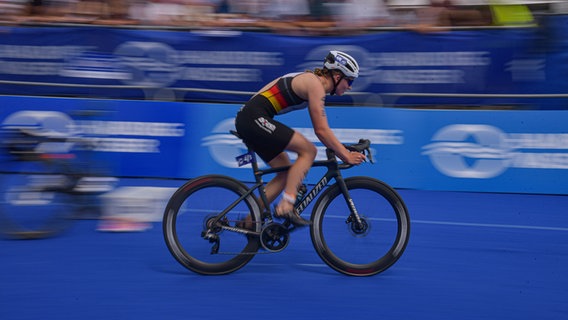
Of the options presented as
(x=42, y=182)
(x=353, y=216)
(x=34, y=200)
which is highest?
(x=353, y=216)

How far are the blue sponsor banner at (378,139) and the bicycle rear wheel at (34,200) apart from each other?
100 inches

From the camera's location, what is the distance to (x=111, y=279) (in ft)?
18.4

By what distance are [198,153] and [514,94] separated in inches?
170

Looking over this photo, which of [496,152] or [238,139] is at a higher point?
[496,152]

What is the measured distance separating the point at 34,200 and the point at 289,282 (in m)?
2.62

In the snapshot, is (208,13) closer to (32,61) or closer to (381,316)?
(32,61)

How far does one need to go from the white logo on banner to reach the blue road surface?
1.86 metres

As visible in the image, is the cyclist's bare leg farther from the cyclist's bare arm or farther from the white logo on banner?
the white logo on banner

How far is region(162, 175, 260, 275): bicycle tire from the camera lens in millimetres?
5598

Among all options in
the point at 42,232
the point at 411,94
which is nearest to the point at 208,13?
the point at 411,94

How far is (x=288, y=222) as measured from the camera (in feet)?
18.5

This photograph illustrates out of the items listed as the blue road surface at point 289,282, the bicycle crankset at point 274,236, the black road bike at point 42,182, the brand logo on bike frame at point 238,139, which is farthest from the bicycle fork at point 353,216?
the brand logo on bike frame at point 238,139

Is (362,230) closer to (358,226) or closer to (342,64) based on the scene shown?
(358,226)

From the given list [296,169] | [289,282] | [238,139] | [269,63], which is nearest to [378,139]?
[238,139]
